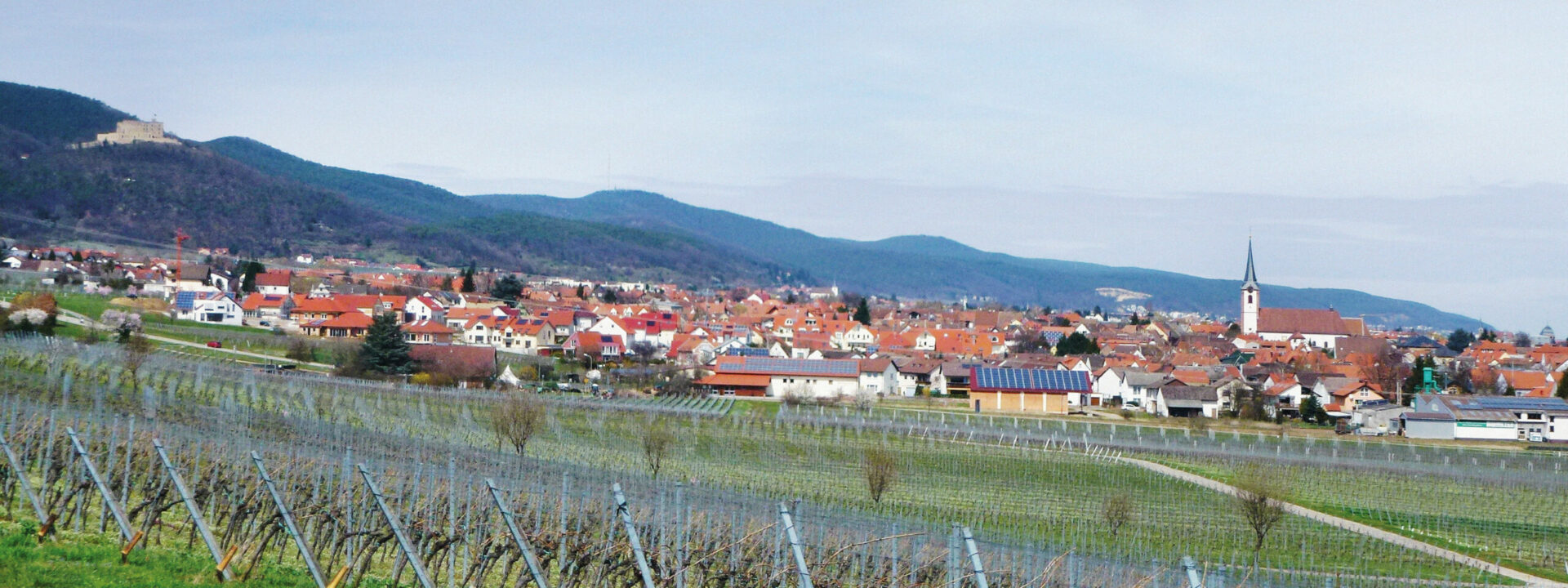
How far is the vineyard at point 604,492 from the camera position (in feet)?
49.2

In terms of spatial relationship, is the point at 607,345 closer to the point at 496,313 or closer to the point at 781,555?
the point at 496,313

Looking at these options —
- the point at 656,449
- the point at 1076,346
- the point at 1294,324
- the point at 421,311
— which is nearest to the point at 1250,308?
the point at 1294,324

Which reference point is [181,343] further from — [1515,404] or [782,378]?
[1515,404]

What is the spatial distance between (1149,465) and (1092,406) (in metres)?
24.7

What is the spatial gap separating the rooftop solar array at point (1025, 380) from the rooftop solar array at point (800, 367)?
6931mm

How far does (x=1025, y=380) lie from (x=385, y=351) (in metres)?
27.6

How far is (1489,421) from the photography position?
5509cm

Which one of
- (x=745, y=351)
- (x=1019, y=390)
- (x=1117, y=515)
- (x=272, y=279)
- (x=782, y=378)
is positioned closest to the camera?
(x=1117, y=515)

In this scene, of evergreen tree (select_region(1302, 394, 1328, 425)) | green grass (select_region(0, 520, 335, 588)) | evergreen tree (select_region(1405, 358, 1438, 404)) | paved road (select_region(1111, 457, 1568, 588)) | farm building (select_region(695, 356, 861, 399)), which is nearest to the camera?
green grass (select_region(0, 520, 335, 588))

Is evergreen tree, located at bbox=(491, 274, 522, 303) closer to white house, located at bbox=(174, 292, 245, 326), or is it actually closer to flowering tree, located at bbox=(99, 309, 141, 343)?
white house, located at bbox=(174, 292, 245, 326)

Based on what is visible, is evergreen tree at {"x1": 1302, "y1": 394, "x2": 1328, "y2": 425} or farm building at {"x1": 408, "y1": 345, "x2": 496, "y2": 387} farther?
evergreen tree at {"x1": 1302, "y1": 394, "x2": 1328, "y2": 425}

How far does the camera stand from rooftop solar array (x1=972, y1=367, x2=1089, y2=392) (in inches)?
2394

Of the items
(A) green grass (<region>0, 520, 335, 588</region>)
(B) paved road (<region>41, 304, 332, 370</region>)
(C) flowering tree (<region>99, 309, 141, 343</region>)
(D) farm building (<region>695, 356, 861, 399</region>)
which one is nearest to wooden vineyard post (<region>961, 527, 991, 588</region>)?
(A) green grass (<region>0, 520, 335, 588</region>)

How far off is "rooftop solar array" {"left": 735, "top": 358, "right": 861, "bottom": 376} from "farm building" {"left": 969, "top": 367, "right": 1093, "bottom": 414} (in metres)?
6.94
